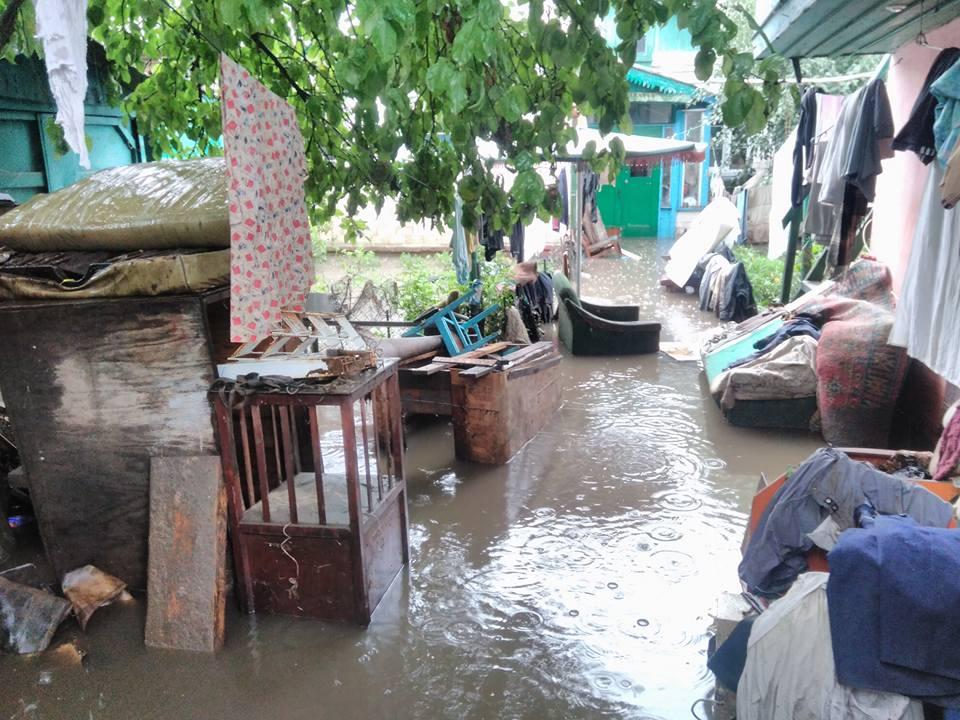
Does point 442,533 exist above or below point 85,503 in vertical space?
below

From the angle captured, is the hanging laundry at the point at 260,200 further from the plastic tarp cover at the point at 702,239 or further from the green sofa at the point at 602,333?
the plastic tarp cover at the point at 702,239

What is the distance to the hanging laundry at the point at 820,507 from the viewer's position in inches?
124

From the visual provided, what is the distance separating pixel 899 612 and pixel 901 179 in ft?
19.7

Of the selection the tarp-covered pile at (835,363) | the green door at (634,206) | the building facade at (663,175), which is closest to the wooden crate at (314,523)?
the tarp-covered pile at (835,363)

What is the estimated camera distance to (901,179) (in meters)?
7.03

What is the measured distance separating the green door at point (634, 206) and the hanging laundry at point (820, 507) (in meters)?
18.3

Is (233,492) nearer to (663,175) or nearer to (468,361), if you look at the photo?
(468,361)

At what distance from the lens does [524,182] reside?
10.2 ft

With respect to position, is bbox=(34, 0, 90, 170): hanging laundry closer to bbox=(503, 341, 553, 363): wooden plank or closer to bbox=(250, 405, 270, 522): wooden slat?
bbox=(250, 405, 270, 522): wooden slat

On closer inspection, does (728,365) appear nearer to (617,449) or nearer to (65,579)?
(617,449)

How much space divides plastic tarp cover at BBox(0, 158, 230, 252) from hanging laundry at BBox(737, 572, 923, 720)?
332 cm

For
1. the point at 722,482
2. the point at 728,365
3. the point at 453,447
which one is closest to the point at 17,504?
the point at 453,447

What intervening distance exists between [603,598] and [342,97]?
12.8 ft

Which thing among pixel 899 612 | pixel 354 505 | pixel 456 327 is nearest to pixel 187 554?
pixel 354 505
